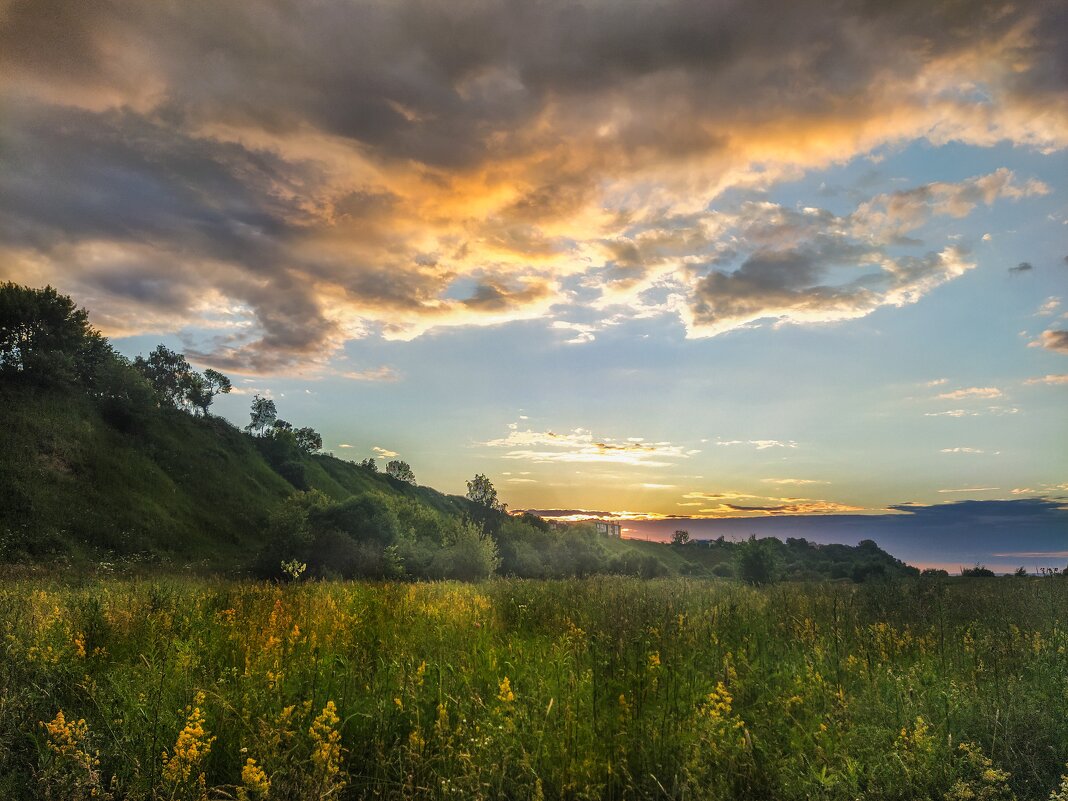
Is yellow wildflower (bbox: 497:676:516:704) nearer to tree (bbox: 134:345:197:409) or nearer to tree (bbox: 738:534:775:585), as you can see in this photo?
tree (bbox: 738:534:775:585)

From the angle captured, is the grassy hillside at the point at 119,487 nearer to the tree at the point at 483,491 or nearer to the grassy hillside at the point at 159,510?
the grassy hillside at the point at 159,510

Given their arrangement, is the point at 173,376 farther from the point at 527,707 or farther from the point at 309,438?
the point at 527,707

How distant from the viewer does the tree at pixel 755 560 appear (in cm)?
3206

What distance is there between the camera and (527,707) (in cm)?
495

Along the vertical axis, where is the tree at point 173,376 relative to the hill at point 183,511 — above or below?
above

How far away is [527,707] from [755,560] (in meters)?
30.8

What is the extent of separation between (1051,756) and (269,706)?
6499 mm

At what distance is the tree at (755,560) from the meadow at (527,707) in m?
24.2

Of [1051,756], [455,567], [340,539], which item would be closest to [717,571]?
[455,567]

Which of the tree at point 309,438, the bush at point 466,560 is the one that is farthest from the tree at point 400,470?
the bush at point 466,560

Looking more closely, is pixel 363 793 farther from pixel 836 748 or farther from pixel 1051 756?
Result: pixel 1051 756

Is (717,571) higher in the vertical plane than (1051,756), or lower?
lower

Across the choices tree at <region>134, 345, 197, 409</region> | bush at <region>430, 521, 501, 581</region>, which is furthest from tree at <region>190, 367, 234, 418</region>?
bush at <region>430, 521, 501, 581</region>

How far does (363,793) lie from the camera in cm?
411
